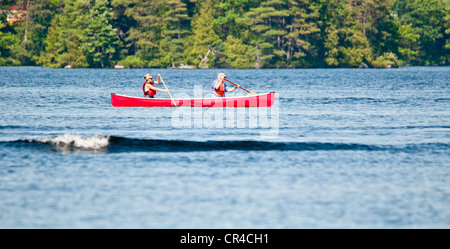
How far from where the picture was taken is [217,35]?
9969 cm

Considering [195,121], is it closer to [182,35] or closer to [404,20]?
[182,35]

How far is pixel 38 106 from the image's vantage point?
3238 cm

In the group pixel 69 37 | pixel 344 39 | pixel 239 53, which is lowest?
pixel 239 53

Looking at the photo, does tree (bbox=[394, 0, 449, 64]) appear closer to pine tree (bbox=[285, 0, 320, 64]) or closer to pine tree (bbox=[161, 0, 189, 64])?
pine tree (bbox=[285, 0, 320, 64])

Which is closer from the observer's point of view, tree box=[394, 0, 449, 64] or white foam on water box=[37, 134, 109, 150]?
white foam on water box=[37, 134, 109, 150]

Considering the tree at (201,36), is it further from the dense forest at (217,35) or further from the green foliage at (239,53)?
the green foliage at (239,53)

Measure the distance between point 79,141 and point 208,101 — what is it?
9660 millimetres

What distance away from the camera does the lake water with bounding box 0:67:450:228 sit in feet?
40.8

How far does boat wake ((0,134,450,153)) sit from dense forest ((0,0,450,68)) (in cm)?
7455

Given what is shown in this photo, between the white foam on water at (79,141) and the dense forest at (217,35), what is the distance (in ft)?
244

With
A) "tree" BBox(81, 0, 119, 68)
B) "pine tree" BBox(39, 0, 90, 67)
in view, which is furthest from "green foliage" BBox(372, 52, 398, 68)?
"pine tree" BBox(39, 0, 90, 67)

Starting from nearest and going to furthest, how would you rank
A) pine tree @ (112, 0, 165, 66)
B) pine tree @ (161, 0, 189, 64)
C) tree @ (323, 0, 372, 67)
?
1. tree @ (323, 0, 372, 67)
2. pine tree @ (161, 0, 189, 64)
3. pine tree @ (112, 0, 165, 66)

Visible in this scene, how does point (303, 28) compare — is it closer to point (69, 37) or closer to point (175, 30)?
point (175, 30)

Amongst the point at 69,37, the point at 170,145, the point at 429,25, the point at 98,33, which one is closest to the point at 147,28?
the point at 98,33
